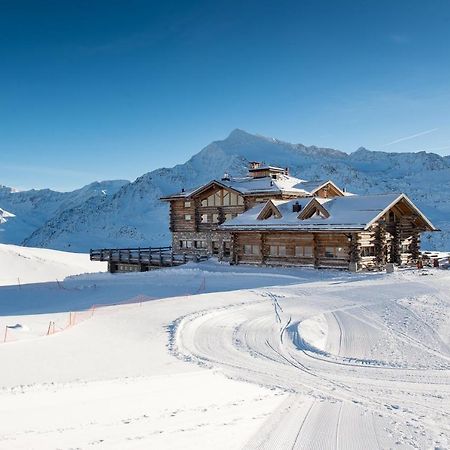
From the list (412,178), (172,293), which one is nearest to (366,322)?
(172,293)

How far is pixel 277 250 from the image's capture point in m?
35.8

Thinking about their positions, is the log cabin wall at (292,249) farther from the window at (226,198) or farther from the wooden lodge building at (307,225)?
the window at (226,198)

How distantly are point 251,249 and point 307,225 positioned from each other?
6.17 meters

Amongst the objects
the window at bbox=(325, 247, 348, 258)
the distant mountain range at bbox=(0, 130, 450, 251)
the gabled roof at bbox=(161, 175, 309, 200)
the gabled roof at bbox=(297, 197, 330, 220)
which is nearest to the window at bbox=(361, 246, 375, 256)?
the window at bbox=(325, 247, 348, 258)

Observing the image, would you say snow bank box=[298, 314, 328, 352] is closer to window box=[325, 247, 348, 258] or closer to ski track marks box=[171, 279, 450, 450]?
ski track marks box=[171, 279, 450, 450]

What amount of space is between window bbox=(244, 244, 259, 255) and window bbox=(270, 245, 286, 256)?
1.40 m

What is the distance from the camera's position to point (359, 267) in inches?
1243

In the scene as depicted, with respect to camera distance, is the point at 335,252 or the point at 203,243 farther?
the point at 203,243

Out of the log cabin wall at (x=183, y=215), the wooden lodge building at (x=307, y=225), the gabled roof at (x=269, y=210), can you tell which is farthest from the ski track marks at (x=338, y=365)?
the log cabin wall at (x=183, y=215)

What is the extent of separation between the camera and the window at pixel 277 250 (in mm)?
35469

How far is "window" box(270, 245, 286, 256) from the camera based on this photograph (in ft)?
116

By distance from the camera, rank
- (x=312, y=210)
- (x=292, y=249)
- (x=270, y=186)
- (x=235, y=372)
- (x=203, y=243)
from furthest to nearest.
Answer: (x=203, y=243)
(x=270, y=186)
(x=292, y=249)
(x=312, y=210)
(x=235, y=372)

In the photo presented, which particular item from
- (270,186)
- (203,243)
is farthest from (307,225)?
(203,243)

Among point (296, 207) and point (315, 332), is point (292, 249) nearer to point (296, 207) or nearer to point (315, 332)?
point (296, 207)
